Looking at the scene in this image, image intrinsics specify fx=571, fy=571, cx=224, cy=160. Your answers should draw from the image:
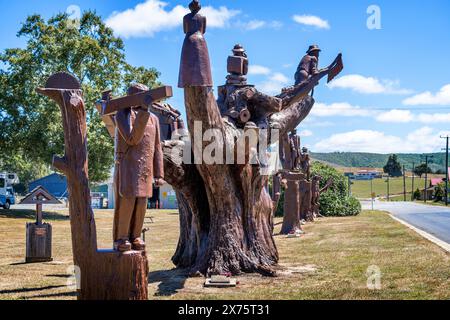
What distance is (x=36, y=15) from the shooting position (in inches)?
1276

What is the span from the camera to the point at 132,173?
22.0ft

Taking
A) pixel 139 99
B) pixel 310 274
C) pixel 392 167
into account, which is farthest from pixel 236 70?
pixel 392 167

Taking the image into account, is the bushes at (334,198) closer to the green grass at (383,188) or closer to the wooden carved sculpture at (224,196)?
the wooden carved sculpture at (224,196)

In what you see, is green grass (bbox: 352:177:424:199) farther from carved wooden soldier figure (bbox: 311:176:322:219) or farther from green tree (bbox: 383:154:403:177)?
carved wooden soldier figure (bbox: 311:176:322:219)

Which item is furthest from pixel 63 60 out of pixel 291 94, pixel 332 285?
pixel 332 285

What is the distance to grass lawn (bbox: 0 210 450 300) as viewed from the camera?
326 inches

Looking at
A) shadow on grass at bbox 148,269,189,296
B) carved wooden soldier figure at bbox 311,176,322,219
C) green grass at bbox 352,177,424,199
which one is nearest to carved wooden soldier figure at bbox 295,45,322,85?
shadow on grass at bbox 148,269,189,296

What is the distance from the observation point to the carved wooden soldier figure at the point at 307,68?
1266 cm

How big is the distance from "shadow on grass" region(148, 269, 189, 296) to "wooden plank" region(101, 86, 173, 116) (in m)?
3.04

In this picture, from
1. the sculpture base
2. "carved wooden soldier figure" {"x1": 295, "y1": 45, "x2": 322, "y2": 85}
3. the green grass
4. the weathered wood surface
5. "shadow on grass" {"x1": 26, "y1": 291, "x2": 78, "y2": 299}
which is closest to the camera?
the sculpture base

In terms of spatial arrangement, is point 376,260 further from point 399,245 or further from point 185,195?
point 185,195

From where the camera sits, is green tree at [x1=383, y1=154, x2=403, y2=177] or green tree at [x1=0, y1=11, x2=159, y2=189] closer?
green tree at [x1=0, y1=11, x2=159, y2=189]

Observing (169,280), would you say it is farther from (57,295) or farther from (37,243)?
(37,243)

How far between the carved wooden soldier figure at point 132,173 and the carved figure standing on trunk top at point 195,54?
78.0 inches
